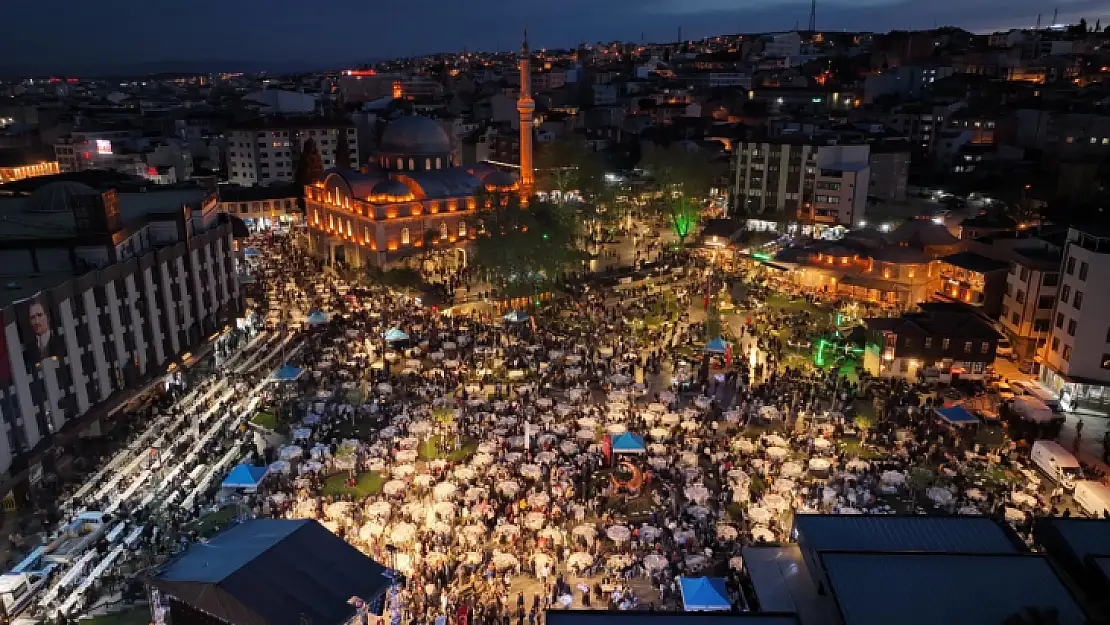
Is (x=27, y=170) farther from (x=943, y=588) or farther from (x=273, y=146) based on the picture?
(x=943, y=588)

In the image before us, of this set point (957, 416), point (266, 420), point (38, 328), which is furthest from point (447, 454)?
point (957, 416)

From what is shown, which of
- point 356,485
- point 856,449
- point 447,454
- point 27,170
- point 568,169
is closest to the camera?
point 356,485

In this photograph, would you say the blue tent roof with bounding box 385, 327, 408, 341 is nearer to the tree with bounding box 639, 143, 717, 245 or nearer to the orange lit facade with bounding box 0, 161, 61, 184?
the tree with bounding box 639, 143, 717, 245

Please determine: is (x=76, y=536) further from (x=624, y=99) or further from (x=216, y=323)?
(x=624, y=99)

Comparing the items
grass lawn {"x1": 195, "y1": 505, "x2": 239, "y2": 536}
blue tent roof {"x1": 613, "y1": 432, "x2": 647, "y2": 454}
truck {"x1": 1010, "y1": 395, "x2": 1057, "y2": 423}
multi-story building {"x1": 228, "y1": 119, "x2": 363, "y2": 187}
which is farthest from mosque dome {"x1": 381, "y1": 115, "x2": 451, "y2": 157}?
truck {"x1": 1010, "y1": 395, "x2": 1057, "y2": 423}

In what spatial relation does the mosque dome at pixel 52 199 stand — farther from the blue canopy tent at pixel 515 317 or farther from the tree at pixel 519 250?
the blue canopy tent at pixel 515 317
